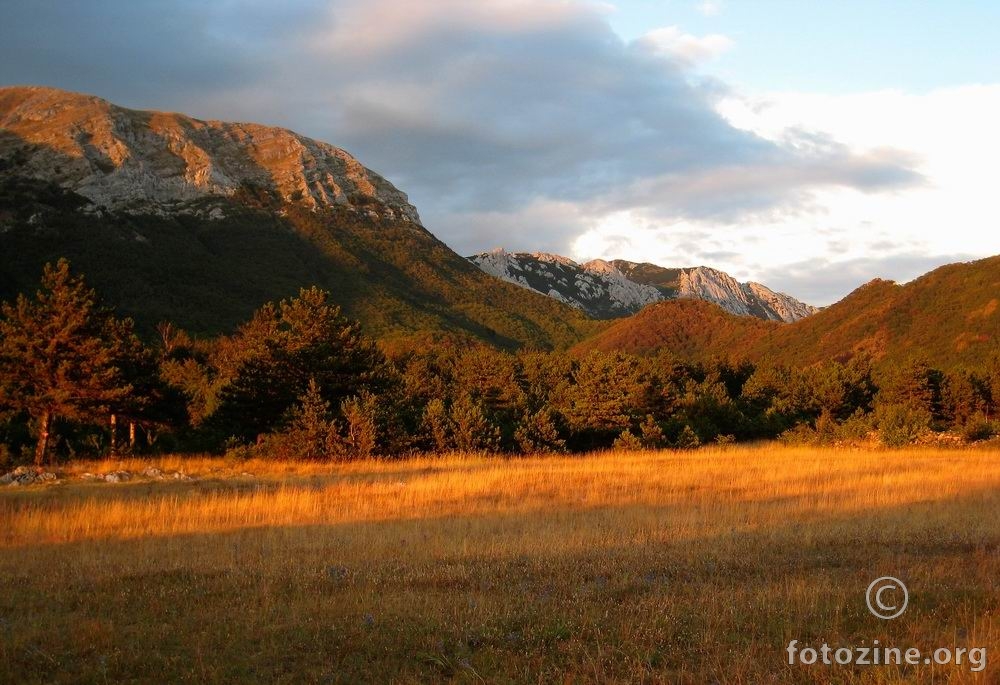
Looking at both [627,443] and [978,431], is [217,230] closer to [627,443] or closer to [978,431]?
[627,443]

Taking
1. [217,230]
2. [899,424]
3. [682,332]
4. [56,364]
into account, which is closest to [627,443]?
[899,424]

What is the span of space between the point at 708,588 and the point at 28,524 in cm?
1109

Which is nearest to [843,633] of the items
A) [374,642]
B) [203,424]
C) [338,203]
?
[374,642]

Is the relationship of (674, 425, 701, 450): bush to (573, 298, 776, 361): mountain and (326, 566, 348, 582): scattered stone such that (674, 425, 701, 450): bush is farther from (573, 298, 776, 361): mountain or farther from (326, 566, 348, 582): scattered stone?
(573, 298, 776, 361): mountain

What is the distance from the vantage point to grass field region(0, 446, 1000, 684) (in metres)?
5.15

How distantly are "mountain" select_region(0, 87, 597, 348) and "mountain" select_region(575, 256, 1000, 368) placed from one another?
58.1ft

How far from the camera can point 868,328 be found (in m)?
101

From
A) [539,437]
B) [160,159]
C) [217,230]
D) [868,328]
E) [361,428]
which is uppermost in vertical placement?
[160,159]

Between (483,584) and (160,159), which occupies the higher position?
(160,159)

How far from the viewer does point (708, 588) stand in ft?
23.0

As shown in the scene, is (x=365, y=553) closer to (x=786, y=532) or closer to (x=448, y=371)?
(x=786, y=532)

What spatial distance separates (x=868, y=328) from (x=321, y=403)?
315 ft

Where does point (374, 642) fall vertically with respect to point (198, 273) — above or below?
below

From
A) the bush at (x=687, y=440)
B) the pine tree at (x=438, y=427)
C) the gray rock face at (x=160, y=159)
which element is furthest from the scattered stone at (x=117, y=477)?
the gray rock face at (x=160, y=159)
